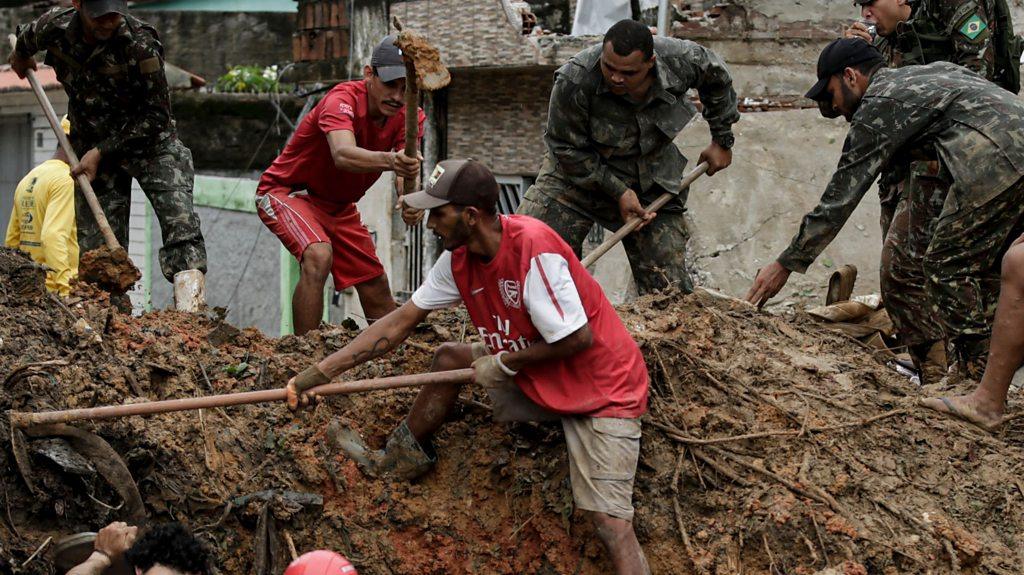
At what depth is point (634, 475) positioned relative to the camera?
520 centimetres

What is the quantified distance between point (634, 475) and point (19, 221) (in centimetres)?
484

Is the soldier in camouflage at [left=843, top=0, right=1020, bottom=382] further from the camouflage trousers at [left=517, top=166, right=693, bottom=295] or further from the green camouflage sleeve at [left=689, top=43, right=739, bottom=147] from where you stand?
the camouflage trousers at [left=517, top=166, right=693, bottom=295]

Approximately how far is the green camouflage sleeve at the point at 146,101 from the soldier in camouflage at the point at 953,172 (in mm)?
3983

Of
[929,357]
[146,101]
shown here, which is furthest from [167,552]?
[929,357]

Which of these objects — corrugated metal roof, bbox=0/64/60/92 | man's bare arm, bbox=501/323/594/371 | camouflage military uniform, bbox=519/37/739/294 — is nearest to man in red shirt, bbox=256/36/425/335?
camouflage military uniform, bbox=519/37/739/294

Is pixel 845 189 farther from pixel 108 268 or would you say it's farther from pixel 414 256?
pixel 414 256

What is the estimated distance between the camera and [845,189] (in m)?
6.36

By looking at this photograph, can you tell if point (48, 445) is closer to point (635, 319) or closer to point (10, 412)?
point (10, 412)

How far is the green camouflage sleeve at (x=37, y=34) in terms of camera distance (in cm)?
721

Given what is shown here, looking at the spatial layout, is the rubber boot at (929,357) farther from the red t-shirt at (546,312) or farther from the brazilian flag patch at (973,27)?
the red t-shirt at (546,312)

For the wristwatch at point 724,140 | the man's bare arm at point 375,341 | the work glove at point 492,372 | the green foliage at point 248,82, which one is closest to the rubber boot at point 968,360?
the wristwatch at point 724,140

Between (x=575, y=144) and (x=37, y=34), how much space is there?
3414mm

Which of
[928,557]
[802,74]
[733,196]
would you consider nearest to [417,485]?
[928,557]

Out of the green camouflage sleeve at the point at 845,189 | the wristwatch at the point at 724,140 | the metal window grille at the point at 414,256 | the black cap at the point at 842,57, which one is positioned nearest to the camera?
the green camouflage sleeve at the point at 845,189
